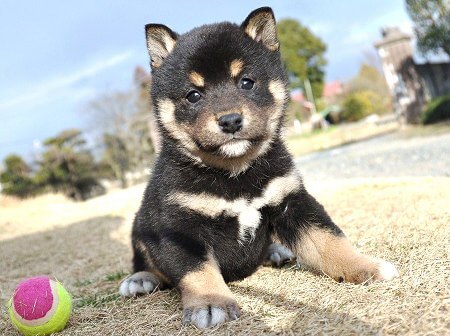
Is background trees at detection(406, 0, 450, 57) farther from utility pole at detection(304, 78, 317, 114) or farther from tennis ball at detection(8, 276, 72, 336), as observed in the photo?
utility pole at detection(304, 78, 317, 114)

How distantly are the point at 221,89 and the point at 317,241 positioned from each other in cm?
114

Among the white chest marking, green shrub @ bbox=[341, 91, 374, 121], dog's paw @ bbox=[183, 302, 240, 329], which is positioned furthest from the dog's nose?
A: green shrub @ bbox=[341, 91, 374, 121]

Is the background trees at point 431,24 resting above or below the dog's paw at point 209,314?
above

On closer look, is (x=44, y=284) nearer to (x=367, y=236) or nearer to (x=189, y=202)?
(x=189, y=202)

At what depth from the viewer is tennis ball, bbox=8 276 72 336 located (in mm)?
2883

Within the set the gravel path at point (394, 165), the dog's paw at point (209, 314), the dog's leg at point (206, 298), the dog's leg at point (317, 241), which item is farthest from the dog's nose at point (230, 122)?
the gravel path at point (394, 165)

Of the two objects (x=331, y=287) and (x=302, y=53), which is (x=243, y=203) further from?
(x=302, y=53)

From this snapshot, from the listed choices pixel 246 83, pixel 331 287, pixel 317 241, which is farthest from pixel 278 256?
pixel 246 83

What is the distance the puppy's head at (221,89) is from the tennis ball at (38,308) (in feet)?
3.91

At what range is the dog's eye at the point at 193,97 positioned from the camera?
3104mm

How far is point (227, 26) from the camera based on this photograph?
333cm

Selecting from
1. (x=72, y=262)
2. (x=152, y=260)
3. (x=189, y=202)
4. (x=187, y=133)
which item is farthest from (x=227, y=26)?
(x=72, y=262)

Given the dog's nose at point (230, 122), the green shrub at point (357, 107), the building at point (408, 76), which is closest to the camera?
the dog's nose at point (230, 122)

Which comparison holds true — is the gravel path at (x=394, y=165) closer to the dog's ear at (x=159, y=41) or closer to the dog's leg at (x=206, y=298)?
the dog's ear at (x=159, y=41)
